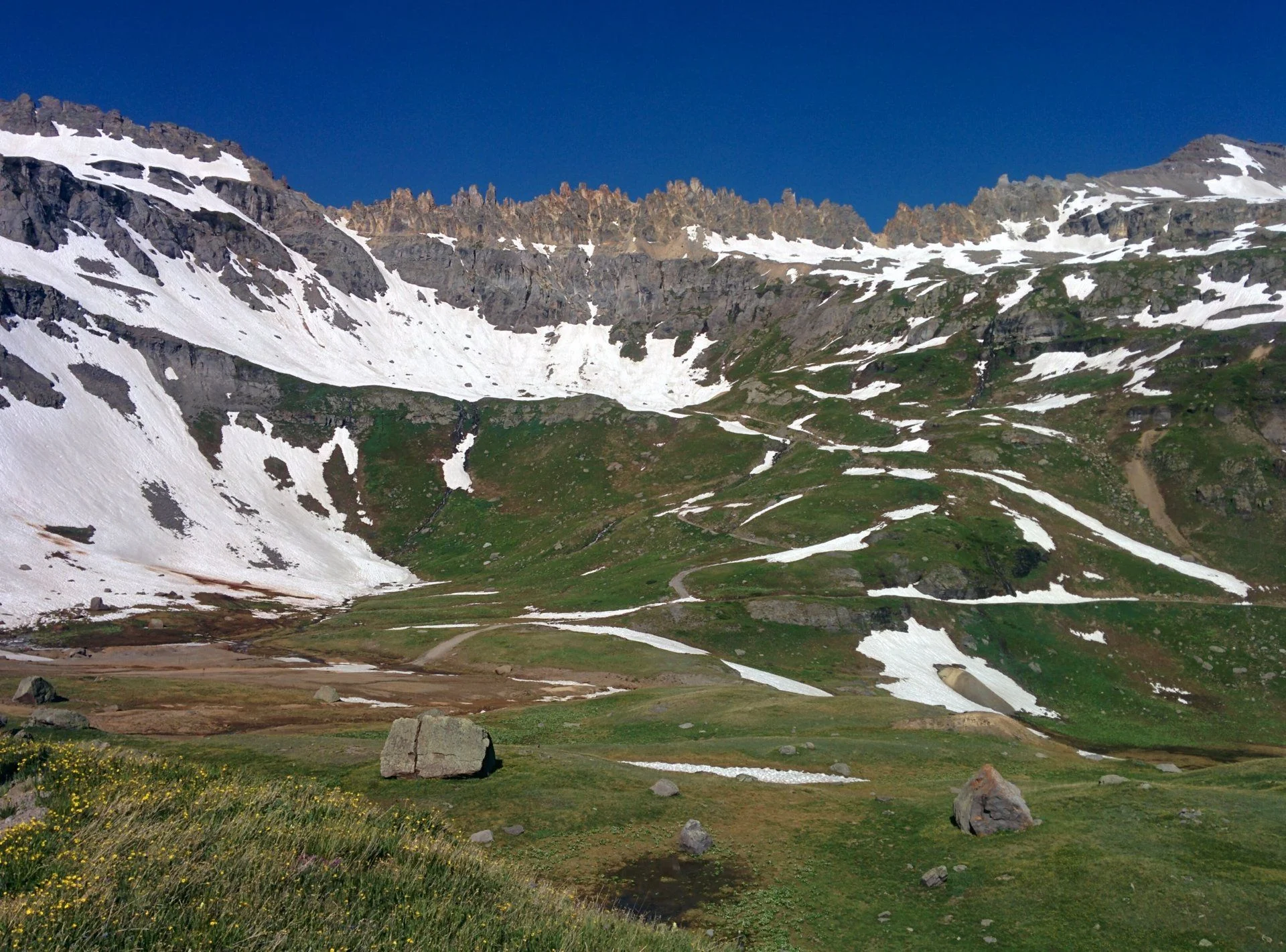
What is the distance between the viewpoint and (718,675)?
3066 inches

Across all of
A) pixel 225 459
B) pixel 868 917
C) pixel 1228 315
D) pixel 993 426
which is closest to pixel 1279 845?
pixel 868 917

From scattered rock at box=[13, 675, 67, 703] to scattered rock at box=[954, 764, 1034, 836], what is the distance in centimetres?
5889

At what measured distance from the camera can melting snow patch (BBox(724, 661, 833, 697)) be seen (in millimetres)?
76250

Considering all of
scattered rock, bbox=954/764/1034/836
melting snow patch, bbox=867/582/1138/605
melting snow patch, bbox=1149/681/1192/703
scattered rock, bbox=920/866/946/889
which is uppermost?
melting snow patch, bbox=867/582/1138/605

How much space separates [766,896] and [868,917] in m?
3.02

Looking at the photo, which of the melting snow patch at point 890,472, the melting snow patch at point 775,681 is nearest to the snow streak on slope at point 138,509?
the melting snow patch at point 775,681

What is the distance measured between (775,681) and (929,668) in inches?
742

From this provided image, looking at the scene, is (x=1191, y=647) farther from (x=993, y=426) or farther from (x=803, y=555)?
(x=993, y=426)

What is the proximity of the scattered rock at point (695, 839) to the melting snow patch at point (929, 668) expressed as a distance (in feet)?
180

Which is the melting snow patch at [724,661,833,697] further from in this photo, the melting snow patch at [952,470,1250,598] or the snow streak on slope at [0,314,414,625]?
the snow streak on slope at [0,314,414,625]

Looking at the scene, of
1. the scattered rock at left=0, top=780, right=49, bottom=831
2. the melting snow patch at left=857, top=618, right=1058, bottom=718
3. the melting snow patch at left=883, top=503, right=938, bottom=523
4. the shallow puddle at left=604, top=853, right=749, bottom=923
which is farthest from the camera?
the melting snow patch at left=883, top=503, right=938, bottom=523

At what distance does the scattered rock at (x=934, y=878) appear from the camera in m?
24.0

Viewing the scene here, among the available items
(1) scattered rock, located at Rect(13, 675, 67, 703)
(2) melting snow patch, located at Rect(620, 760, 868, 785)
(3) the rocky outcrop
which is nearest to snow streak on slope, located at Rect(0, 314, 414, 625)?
(1) scattered rock, located at Rect(13, 675, 67, 703)

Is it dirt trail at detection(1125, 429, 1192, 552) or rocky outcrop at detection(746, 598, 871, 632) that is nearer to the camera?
rocky outcrop at detection(746, 598, 871, 632)
